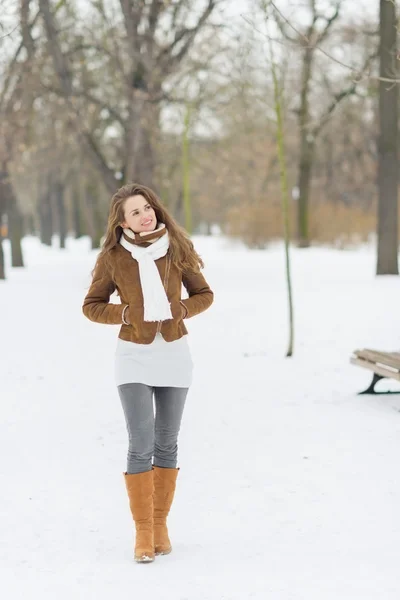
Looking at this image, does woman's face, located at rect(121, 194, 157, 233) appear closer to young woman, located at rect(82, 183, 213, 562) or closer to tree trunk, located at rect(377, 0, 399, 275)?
young woman, located at rect(82, 183, 213, 562)

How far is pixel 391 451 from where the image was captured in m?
5.92

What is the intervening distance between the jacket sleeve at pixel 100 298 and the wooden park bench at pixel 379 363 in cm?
343

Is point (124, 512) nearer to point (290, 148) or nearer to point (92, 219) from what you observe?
point (92, 219)

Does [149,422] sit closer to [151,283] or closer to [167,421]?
[167,421]

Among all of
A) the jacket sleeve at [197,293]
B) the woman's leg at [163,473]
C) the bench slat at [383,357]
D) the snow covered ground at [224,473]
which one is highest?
the jacket sleeve at [197,293]

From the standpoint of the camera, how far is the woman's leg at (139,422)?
388 centimetres

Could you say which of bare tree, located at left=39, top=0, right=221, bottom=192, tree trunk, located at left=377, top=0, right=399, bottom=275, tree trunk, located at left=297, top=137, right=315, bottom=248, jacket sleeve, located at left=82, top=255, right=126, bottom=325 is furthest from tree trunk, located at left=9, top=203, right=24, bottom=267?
jacket sleeve, located at left=82, top=255, right=126, bottom=325

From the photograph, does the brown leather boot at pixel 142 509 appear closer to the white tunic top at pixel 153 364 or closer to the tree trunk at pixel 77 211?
the white tunic top at pixel 153 364

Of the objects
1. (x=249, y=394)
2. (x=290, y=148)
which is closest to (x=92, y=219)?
(x=290, y=148)

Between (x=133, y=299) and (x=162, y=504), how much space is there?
978mm

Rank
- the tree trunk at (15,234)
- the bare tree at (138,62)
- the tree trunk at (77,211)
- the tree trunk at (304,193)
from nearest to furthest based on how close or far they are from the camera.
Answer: the bare tree at (138,62), the tree trunk at (15,234), the tree trunk at (304,193), the tree trunk at (77,211)

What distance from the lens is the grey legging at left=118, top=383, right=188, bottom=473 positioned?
3.89 metres

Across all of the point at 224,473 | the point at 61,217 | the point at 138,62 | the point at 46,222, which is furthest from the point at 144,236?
the point at 46,222

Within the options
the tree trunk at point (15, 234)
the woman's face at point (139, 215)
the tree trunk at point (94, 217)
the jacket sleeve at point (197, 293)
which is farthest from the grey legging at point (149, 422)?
the tree trunk at point (94, 217)
